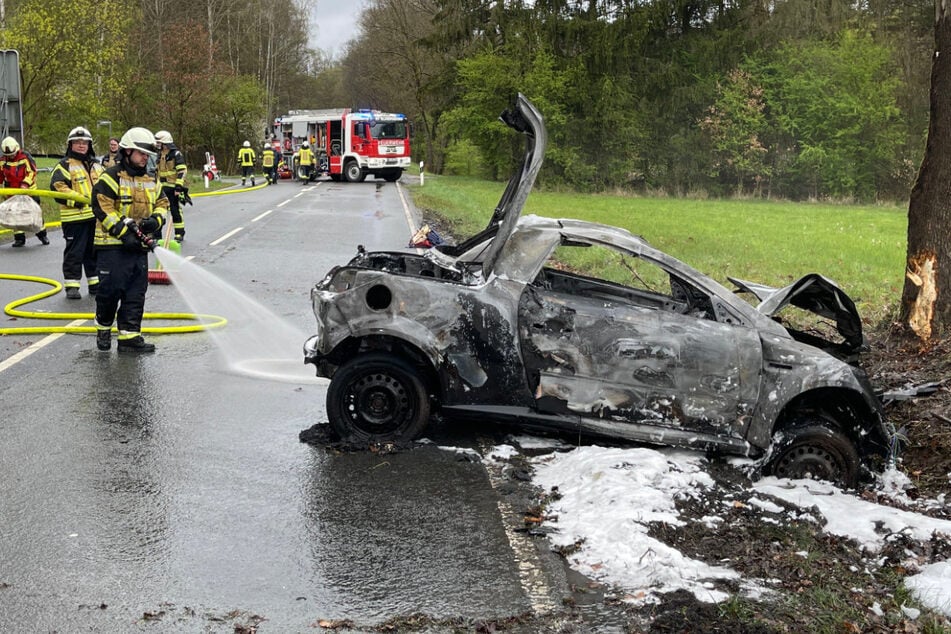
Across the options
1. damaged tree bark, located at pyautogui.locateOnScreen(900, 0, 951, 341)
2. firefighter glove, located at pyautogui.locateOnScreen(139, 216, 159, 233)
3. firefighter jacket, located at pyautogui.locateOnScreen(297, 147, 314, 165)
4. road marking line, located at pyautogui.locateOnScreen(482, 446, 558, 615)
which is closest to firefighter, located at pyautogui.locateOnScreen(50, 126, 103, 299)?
firefighter glove, located at pyautogui.locateOnScreen(139, 216, 159, 233)

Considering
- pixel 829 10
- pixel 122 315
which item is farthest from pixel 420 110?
pixel 122 315

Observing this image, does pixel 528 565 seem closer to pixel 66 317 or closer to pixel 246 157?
pixel 66 317

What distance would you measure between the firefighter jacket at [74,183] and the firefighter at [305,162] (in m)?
32.6

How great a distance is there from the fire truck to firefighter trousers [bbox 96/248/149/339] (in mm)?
36535

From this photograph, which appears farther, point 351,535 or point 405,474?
point 405,474

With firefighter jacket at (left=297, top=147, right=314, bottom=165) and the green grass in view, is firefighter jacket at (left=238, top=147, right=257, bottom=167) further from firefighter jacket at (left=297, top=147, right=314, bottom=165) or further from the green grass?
the green grass

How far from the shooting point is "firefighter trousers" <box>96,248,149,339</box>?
9.07m

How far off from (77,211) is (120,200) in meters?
2.88

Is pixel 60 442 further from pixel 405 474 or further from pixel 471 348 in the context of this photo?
pixel 471 348

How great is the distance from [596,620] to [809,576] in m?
1.12

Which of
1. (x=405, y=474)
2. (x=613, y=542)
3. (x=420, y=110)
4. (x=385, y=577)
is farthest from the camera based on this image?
(x=420, y=110)

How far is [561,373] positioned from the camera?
621 cm

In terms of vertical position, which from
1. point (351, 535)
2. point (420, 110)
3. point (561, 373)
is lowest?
point (351, 535)

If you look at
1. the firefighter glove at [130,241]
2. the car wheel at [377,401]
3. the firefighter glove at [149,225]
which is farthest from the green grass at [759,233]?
the firefighter glove at [130,241]
